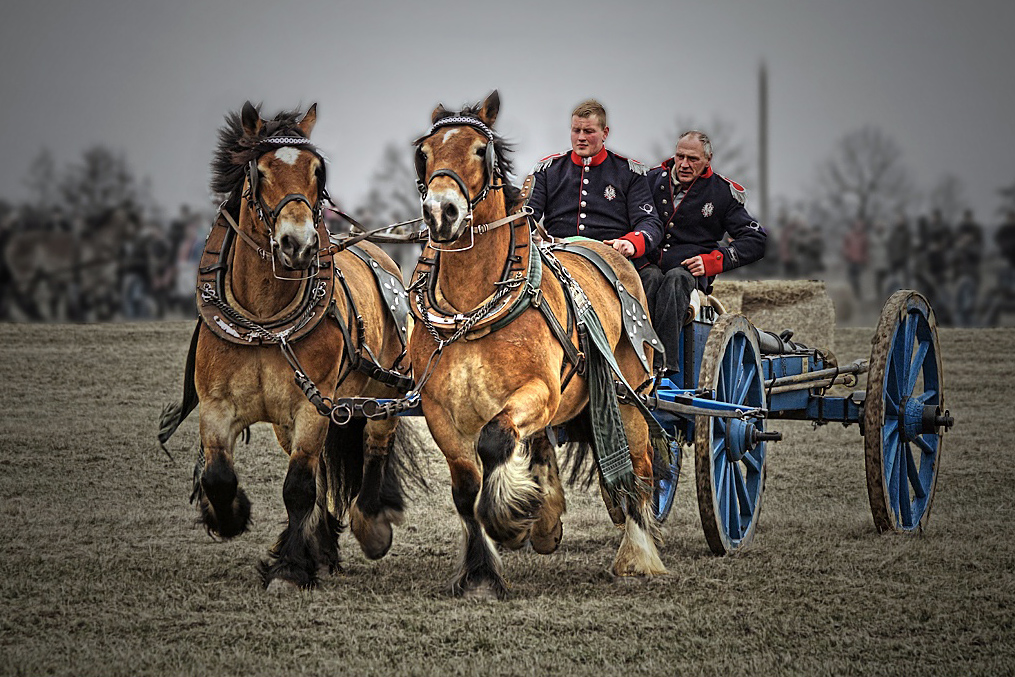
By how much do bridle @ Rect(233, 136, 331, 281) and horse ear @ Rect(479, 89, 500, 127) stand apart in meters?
0.72

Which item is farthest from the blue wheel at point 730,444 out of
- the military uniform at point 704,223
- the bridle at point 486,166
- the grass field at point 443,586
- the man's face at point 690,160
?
the bridle at point 486,166

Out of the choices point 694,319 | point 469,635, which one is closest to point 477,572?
point 469,635

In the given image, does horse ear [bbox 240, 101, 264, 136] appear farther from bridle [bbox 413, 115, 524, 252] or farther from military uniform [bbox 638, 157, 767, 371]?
military uniform [bbox 638, 157, 767, 371]

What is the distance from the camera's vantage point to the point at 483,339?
487 cm

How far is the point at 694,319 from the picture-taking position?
20.5ft

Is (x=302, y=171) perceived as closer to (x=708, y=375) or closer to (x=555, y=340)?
(x=555, y=340)

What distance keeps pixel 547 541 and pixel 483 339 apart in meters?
1.40

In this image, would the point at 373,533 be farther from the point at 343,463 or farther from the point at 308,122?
the point at 308,122

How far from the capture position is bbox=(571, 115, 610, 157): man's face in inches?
245

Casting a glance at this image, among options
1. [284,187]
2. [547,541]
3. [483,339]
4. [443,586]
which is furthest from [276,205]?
[547,541]

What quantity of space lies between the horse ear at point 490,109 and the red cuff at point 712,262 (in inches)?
68.1

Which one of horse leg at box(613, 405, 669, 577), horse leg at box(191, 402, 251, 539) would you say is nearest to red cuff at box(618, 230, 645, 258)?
horse leg at box(613, 405, 669, 577)

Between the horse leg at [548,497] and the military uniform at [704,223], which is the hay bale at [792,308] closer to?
the military uniform at [704,223]

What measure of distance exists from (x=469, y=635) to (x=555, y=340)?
1308mm
